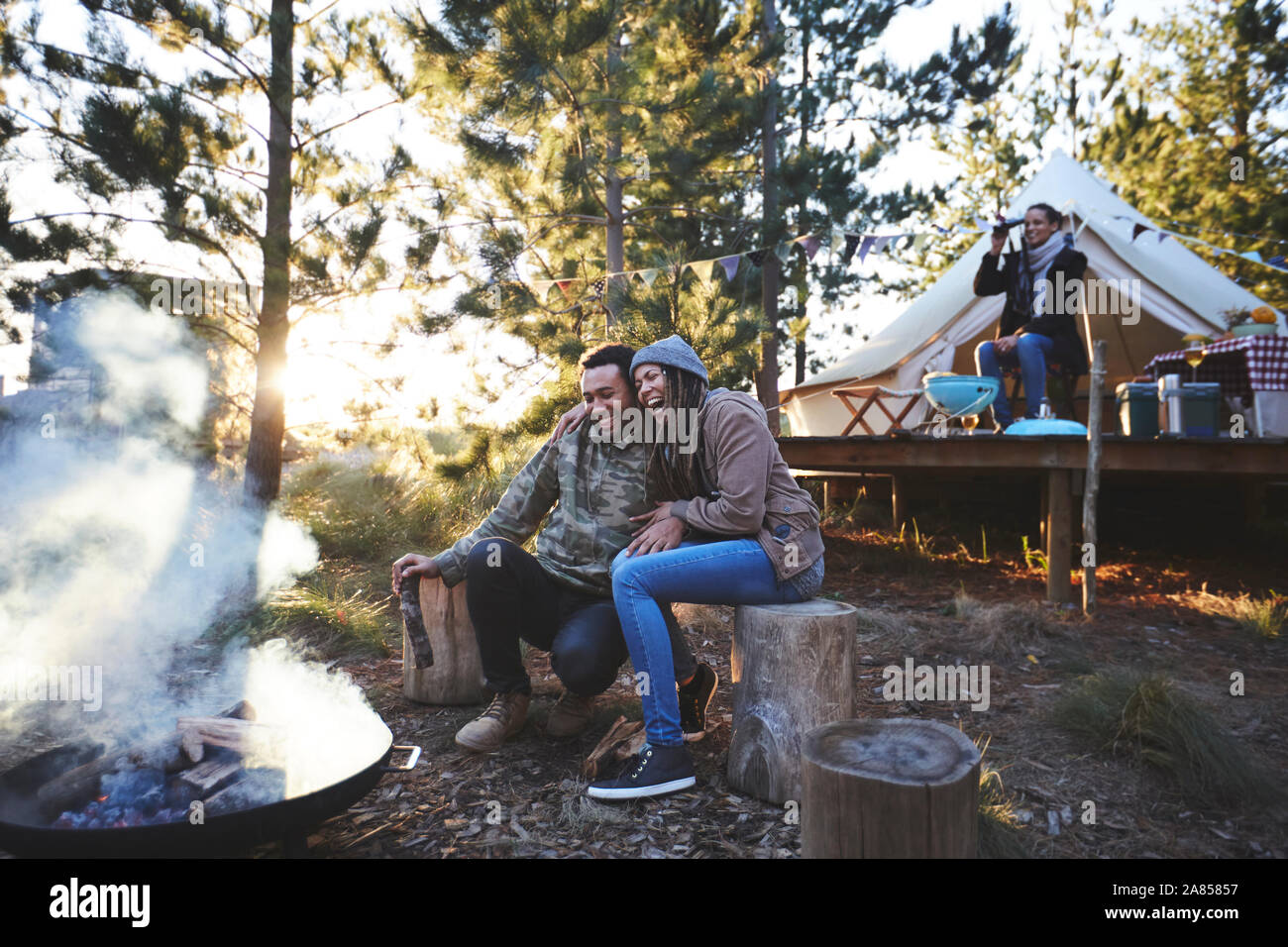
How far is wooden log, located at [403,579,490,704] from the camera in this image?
2.97 meters

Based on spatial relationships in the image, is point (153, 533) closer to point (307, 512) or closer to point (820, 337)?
point (307, 512)

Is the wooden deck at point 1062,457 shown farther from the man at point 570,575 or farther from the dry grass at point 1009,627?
the man at point 570,575

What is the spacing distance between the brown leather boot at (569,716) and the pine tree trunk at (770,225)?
178 inches

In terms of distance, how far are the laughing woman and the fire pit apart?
2.25 feet

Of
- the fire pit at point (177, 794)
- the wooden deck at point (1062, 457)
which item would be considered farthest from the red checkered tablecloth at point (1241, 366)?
the fire pit at point (177, 794)

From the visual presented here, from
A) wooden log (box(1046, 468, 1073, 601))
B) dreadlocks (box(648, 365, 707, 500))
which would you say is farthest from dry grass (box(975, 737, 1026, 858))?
wooden log (box(1046, 468, 1073, 601))

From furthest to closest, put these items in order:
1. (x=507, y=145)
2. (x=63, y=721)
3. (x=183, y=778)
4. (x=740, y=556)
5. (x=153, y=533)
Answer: (x=507, y=145) < (x=153, y=533) < (x=63, y=721) < (x=740, y=556) < (x=183, y=778)

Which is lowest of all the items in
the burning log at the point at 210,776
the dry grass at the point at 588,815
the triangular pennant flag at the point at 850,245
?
the dry grass at the point at 588,815

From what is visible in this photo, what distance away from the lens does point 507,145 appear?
5.58 m

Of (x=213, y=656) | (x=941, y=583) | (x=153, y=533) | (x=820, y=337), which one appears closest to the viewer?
(x=213, y=656)

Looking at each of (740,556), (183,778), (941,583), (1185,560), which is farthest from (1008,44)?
(183,778)

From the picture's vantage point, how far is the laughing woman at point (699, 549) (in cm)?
216
